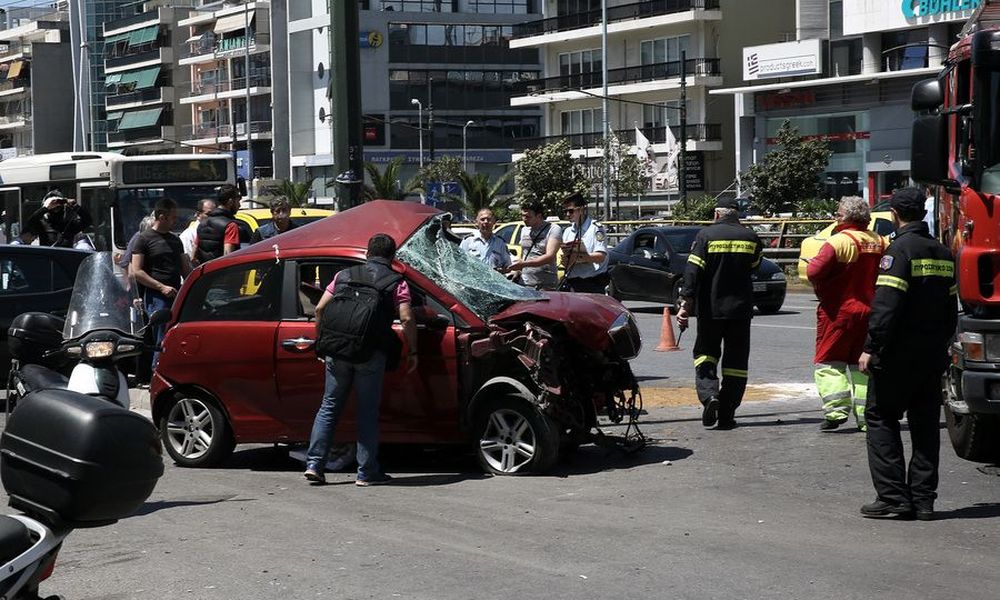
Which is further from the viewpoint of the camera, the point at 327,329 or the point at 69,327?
the point at 327,329

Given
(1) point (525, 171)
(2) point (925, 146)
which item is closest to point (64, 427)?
(2) point (925, 146)

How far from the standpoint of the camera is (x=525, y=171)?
61969mm

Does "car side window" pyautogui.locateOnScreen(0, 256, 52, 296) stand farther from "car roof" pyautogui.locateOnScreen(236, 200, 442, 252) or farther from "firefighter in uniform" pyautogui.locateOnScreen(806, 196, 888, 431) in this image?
"firefighter in uniform" pyautogui.locateOnScreen(806, 196, 888, 431)

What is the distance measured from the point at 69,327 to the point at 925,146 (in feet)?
19.8

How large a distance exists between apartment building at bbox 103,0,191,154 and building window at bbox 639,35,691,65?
48.7m

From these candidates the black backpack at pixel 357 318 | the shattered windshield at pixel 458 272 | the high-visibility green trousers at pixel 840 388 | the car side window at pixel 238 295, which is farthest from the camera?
the high-visibility green trousers at pixel 840 388

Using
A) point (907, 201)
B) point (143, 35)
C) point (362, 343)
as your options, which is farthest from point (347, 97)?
point (143, 35)

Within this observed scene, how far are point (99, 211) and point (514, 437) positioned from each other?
591 inches

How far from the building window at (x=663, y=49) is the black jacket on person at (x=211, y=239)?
5305cm

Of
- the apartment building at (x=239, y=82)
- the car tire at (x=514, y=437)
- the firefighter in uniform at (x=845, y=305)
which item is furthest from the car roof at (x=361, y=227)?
the apartment building at (x=239, y=82)

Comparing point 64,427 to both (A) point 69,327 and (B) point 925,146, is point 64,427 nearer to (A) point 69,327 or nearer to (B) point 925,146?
(A) point 69,327

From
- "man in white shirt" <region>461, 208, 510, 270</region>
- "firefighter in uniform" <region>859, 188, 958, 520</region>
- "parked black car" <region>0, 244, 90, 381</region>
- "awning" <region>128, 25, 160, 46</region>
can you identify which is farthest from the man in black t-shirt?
"awning" <region>128, 25, 160, 46</region>

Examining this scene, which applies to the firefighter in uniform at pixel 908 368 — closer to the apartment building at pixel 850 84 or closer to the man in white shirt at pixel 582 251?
the man in white shirt at pixel 582 251

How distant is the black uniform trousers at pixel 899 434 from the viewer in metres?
8.14
